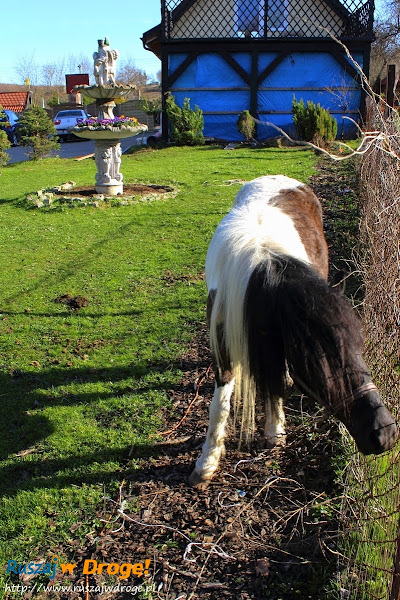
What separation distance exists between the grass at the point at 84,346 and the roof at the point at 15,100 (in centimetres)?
3679

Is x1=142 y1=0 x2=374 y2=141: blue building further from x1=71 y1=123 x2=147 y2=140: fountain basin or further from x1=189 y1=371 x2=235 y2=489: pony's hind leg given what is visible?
x1=189 y1=371 x2=235 y2=489: pony's hind leg

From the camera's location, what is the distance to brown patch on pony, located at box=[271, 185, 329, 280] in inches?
130

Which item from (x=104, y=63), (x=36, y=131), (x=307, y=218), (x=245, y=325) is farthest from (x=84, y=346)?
(x=36, y=131)

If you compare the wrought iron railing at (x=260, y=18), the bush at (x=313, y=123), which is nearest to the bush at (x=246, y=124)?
the bush at (x=313, y=123)

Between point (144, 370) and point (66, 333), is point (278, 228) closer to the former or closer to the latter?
point (144, 370)

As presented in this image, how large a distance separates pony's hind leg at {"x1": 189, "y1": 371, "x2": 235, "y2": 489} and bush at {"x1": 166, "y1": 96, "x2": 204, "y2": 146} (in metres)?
18.3

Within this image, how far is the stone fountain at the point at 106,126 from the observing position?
10.6m

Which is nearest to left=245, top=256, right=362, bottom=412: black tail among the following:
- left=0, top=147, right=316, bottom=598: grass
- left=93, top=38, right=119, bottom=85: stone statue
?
left=0, top=147, right=316, bottom=598: grass

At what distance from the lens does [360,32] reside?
19.6 m

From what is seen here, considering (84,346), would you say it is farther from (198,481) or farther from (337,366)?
(337,366)

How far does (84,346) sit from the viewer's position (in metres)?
4.77

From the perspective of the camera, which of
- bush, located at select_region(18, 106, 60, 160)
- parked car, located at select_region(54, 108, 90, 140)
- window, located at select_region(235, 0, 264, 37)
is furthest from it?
parked car, located at select_region(54, 108, 90, 140)

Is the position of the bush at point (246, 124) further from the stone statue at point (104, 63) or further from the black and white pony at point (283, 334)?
the black and white pony at point (283, 334)

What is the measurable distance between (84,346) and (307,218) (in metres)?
2.51
